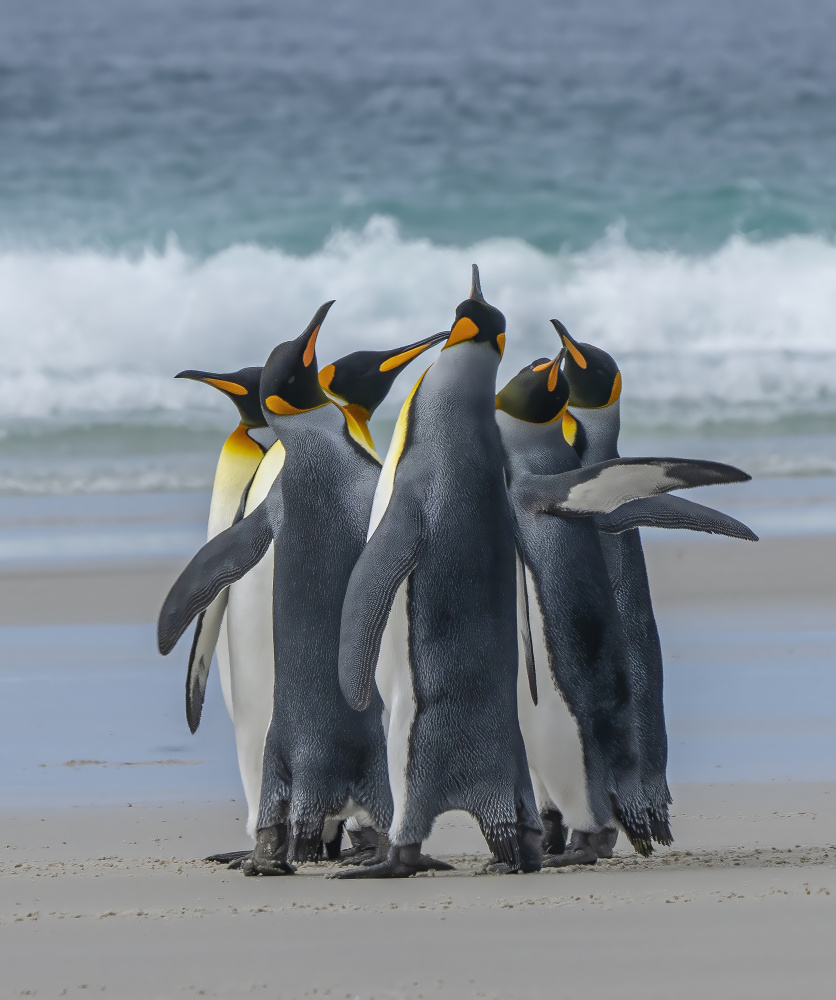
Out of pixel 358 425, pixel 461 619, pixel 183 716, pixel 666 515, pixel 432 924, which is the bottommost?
pixel 432 924

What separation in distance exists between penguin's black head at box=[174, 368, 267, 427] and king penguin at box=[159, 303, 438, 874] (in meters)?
0.68

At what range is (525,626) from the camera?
4305mm

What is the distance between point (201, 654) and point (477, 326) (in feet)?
4.06

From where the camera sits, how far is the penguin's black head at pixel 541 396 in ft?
14.7

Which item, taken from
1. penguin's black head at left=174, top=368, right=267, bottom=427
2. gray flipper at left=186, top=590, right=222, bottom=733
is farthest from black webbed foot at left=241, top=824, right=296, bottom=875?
penguin's black head at left=174, top=368, right=267, bottom=427

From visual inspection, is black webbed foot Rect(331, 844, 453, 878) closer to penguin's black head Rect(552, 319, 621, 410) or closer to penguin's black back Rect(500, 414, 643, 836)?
penguin's black back Rect(500, 414, 643, 836)

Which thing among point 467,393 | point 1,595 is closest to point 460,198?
point 1,595

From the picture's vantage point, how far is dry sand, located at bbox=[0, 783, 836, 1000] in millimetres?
2736

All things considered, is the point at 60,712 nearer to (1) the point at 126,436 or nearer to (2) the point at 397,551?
(2) the point at 397,551

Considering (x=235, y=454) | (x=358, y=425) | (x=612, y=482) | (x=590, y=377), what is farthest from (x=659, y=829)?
(x=235, y=454)

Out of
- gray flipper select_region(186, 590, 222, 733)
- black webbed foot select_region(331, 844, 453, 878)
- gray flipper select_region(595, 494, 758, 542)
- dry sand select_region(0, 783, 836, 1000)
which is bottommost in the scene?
dry sand select_region(0, 783, 836, 1000)

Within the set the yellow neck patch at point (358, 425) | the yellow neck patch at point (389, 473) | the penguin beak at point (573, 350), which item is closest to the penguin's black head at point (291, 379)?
the yellow neck patch at point (358, 425)

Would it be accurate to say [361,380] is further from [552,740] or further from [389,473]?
[552,740]

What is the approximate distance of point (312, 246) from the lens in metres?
25.6
